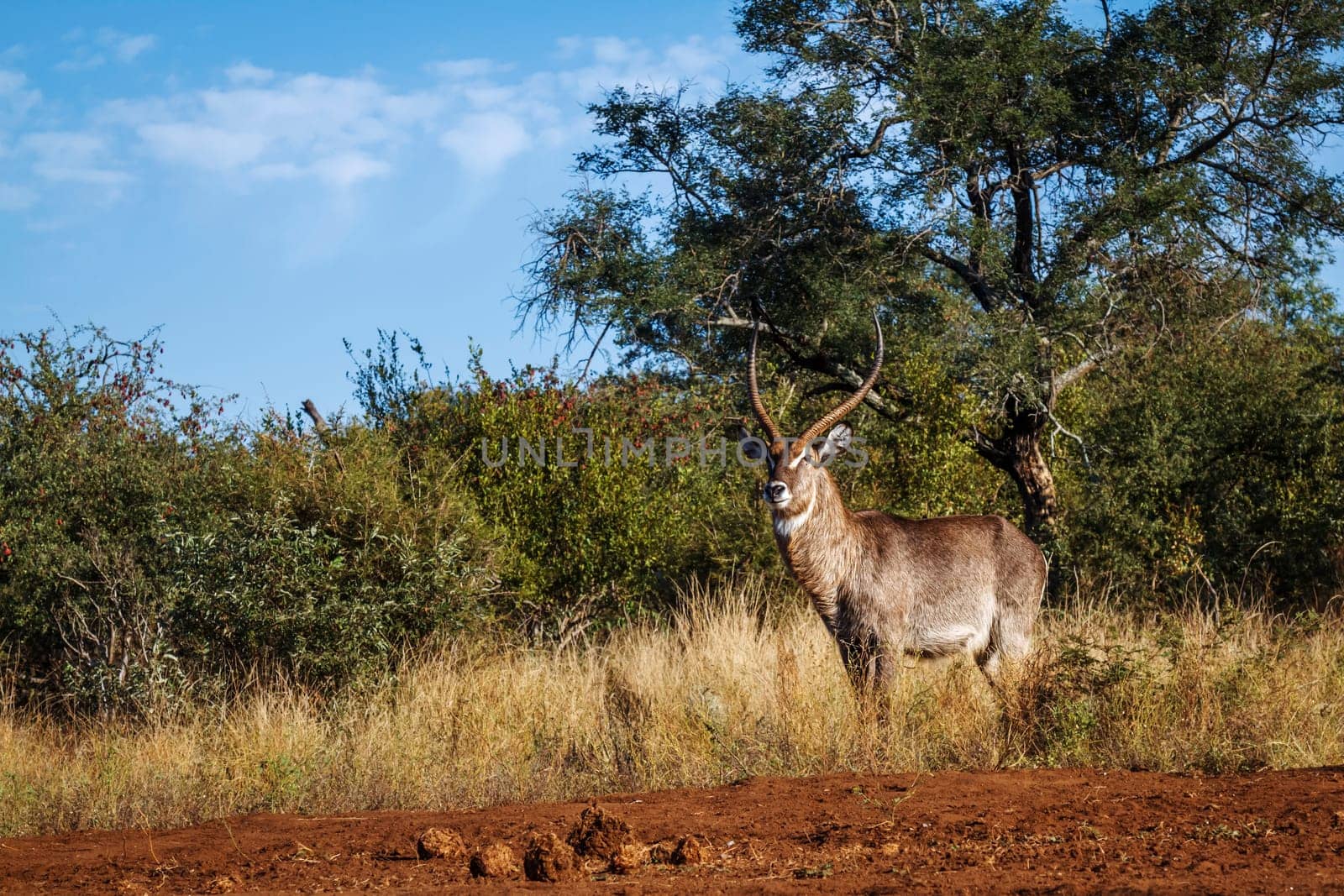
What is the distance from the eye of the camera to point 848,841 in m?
6.01

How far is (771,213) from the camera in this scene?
15.7m

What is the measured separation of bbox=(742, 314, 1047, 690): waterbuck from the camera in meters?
9.75

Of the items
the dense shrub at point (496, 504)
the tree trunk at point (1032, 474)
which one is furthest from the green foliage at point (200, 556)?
the tree trunk at point (1032, 474)

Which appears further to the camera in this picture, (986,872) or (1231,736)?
(1231,736)

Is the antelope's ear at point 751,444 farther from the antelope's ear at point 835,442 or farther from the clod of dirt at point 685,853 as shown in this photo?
the clod of dirt at point 685,853

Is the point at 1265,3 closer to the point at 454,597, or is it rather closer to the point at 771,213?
the point at 771,213

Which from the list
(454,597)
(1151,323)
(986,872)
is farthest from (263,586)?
(1151,323)

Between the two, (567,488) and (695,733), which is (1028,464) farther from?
(695,733)

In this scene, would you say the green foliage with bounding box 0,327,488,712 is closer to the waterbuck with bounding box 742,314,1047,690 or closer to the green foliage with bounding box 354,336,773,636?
the green foliage with bounding box 354,336,773,636

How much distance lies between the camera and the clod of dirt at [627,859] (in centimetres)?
561

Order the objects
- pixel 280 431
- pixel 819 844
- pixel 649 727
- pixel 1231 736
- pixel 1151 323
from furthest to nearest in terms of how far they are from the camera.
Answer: pixel 1151 323
pixel 280 431
pixel 649 727
pixel 1231 736
pixel 819 844

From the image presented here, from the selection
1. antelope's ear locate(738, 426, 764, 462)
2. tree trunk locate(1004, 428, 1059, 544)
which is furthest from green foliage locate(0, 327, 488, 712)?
tree trunk locate(1004, 428, 1059, 544)

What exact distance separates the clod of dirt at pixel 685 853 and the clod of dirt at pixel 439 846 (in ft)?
3.05

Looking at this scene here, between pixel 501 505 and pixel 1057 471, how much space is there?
25.4ft
